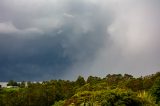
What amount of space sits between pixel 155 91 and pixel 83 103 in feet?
200

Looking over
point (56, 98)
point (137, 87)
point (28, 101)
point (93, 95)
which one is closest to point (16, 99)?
point (28, 101)

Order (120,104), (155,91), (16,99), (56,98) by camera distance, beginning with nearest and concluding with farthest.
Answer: (120,104) → (155,91) → (16,99) → (56,98)

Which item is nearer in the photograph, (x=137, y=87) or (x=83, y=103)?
(x=83, y=103)

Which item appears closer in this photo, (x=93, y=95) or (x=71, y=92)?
(x=93, y=95)

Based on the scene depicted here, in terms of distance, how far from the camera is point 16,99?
163375 mm

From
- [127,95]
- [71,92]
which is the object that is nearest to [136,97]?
[127,95]

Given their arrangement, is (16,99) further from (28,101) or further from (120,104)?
(120,104)

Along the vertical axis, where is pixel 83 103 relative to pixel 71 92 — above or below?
below

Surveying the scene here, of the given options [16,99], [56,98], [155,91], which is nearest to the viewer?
[155,91]

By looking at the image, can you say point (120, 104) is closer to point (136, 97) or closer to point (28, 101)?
point (136, 97)

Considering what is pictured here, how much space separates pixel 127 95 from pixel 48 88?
140m

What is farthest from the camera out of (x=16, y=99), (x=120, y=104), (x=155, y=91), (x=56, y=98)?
(x=56, y=98)

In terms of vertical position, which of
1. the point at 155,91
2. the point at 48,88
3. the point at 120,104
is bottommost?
the point at 120,104

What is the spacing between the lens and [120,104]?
4166 cm
